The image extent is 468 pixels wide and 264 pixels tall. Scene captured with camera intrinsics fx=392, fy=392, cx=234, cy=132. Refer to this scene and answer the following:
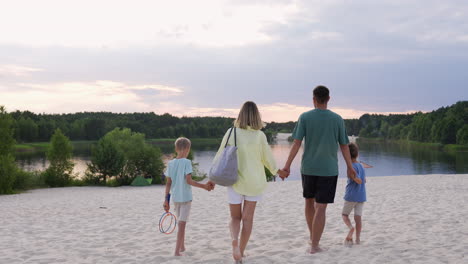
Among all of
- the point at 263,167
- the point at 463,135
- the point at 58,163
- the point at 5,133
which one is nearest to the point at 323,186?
the point at 263,167

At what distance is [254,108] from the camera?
4848 millimetres

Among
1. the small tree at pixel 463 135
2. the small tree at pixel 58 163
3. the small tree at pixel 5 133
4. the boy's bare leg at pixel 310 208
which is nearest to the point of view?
the boy's bare leg at pixel 310 208

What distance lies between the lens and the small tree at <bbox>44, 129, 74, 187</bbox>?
1539 inches

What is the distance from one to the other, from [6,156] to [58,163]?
1015 cm

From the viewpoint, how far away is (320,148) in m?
5.02

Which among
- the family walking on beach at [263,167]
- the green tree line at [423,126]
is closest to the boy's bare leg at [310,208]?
the family walking on beach at [263,167]

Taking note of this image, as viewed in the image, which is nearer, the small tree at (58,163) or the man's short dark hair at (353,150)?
the man's short dark hair at (353,150)

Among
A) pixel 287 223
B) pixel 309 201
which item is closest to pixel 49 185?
pixel 287 223

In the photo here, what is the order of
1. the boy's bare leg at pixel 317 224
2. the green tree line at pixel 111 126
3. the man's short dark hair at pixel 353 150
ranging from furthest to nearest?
the green tree line at pixel 111 126 < the man's short dark hair at pixel 353 150 < the boy's bare leg at pixel 317 224

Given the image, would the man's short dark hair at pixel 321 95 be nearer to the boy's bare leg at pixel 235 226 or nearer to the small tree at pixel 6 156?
the boy's bare leg at pixel 235 226

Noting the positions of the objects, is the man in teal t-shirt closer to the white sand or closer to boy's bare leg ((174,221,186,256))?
the white sand

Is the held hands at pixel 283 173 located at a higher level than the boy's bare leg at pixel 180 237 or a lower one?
higher

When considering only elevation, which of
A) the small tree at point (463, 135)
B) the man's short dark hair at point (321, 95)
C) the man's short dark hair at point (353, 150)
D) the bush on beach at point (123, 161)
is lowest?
the bush on beach at point (123, 161)

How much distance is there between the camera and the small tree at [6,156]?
2828 cm
